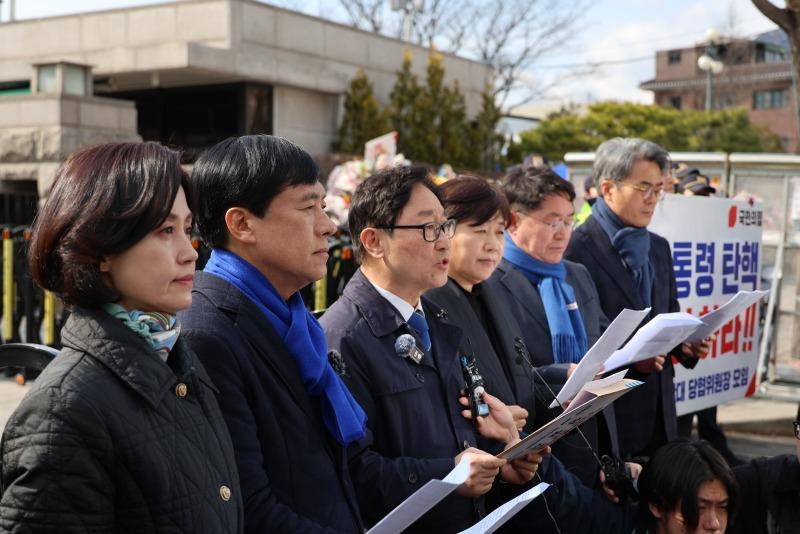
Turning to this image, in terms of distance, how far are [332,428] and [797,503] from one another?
7.17ft

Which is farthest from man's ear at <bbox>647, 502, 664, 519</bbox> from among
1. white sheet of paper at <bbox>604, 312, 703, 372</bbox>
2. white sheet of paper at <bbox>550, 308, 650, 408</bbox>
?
white sheet of paper at <bbox>550, 308, 650, 408</bbox>

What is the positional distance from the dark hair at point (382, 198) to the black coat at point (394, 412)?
19cm

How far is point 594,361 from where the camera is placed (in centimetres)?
290

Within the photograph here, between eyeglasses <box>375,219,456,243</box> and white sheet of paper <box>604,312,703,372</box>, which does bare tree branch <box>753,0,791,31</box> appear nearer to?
white sheet of paper <box>604,312,703,372</box>

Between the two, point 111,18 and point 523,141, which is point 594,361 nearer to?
point 111,18

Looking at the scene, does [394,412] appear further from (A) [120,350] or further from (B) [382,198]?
(A) [120,350]

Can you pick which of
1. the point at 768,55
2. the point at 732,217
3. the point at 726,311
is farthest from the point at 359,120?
the point at 768,55

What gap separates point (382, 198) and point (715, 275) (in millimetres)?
3560

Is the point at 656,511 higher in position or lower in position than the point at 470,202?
lower

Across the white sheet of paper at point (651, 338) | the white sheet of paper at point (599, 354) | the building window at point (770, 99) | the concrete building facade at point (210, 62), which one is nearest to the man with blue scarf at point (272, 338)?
the white sheet of paper at point (599, 354)

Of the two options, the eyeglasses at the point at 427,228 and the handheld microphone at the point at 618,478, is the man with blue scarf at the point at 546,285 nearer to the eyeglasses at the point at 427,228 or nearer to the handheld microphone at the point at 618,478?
the handheld microphone at the point at 618,478

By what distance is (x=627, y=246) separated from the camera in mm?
4328

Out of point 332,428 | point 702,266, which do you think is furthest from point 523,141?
point 332,428

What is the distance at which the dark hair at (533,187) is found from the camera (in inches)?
146
